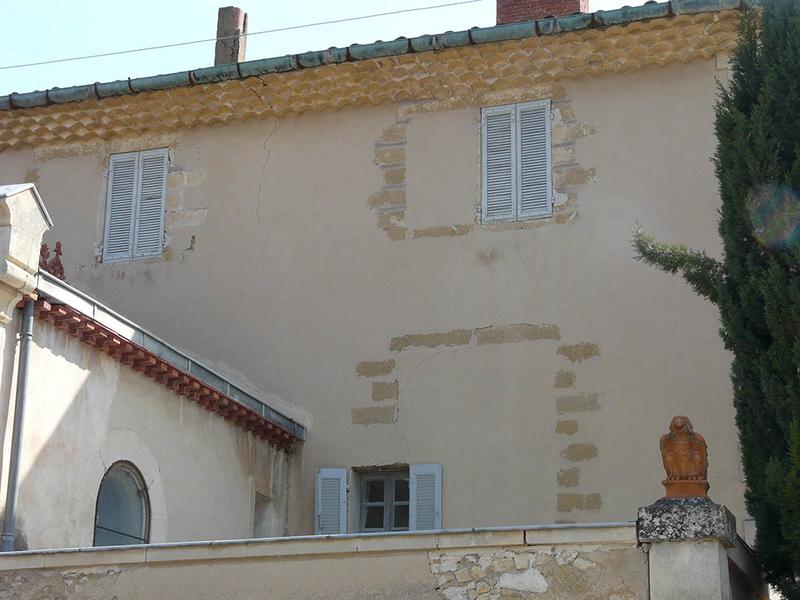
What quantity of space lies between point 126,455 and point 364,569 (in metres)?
3.03

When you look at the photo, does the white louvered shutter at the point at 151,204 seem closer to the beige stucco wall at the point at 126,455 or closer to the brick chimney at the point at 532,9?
the beige stucco wall at the point at 126,455

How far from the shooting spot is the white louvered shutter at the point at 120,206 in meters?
14.4

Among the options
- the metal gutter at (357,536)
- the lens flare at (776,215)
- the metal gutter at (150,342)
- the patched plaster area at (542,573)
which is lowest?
the patched plaster area at (542,573)

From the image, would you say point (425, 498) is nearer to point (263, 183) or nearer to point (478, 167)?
point (478, 167)

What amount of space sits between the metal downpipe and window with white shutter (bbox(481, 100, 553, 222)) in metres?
4.58

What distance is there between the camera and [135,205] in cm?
1452

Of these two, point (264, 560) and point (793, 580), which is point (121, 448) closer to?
point (264, 560)

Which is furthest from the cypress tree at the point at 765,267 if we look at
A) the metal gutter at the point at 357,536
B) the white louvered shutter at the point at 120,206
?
the white louvered shutter at the point at 120,206

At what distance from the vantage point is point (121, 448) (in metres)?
11.2

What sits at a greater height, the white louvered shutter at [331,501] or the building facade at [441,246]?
the building facade at [441,246]

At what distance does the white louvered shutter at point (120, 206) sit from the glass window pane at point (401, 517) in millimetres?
3682

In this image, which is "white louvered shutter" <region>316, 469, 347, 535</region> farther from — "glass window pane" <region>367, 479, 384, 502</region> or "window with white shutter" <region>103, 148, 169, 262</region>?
"window with white shutter" <region>103, 148, 169, 262</region>

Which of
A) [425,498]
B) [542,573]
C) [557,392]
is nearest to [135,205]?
[425,498]

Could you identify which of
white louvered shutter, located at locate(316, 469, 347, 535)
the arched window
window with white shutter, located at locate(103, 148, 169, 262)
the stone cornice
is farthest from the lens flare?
window with white shutter, located at locate(103, 148, 169, 262)
